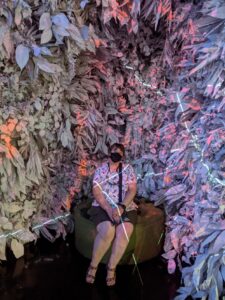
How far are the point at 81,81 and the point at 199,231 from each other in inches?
50.9

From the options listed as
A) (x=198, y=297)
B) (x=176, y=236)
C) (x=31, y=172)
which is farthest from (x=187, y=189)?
(x=31, y=172)

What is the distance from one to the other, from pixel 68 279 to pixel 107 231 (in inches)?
15.1

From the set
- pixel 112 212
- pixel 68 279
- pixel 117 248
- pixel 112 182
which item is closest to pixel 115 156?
pixel 112 182

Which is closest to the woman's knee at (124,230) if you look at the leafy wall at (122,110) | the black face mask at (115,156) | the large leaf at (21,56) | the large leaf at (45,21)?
the leafy wall at (122,110)

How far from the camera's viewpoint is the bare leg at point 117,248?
2.96 metres

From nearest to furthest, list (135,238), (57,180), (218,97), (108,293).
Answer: (218,97) → (108,293) → (135,238) → (57,180)

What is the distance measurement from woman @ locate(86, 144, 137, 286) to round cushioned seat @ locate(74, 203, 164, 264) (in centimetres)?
10

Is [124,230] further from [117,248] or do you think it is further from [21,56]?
[21,56]

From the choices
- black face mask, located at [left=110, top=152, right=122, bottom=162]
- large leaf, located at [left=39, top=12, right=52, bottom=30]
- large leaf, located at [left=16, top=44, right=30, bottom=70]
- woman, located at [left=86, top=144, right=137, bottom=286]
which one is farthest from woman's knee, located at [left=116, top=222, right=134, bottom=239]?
large leaf, located at [left=39, top=12, right=52, bottom=30]

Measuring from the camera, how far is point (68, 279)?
301cm

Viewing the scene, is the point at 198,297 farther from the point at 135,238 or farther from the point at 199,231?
the point at 135,238

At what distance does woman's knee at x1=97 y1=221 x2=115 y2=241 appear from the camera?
2.96m

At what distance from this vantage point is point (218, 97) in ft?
8.69

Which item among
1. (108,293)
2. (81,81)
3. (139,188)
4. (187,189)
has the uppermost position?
(81,81)
